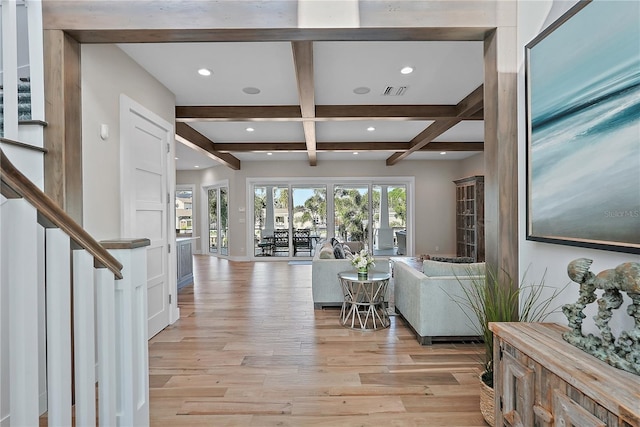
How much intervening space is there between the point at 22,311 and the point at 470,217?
7.93 meters

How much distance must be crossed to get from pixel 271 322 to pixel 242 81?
2635 millimetres

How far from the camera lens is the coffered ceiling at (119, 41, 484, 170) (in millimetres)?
2873

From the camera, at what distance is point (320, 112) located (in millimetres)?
4371

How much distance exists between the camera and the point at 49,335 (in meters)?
1.17

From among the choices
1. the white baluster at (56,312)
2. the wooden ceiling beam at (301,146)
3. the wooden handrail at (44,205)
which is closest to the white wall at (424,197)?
the wooden ceiling beam at (301,146)

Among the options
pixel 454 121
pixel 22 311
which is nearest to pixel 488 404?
pixel 22 311

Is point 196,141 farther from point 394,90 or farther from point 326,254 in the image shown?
point 394,90

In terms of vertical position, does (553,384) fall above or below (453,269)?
below

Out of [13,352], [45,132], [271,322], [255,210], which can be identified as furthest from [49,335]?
[255,210]

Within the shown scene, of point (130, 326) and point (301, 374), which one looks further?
point (301, 374)

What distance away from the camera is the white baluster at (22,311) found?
1.06m

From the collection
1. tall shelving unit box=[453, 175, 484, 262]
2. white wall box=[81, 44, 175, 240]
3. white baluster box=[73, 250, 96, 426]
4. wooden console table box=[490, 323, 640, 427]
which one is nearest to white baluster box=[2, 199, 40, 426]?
white baluster box=[73, 250, 96, 426]

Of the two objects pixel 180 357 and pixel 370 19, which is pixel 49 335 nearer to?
pixel 180 357

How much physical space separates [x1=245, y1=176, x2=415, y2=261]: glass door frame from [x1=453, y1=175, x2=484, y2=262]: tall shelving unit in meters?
→ 1.13
